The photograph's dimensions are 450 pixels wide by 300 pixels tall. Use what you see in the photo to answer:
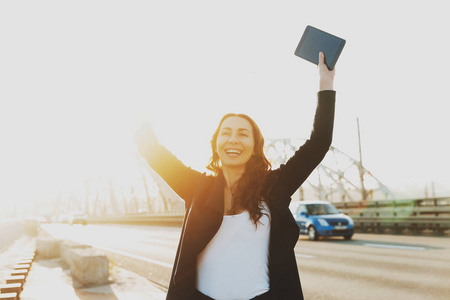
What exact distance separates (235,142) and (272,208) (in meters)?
0.36

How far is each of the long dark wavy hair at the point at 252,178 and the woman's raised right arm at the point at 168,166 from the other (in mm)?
146

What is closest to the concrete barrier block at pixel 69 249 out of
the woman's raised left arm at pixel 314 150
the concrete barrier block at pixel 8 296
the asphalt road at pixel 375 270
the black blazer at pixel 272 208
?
the asphalt road at pixel 375 270

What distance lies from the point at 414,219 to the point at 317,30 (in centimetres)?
1775

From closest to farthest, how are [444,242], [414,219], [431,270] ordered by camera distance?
[431,270]
[444,242]
[414,219]

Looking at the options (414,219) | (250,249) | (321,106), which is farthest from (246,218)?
(414,219)

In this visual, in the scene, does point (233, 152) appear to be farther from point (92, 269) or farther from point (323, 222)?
point (323, 222)

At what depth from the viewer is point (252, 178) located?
85.5 inches

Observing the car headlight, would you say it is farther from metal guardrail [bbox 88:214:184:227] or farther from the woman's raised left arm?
metal guardrail [bbox 88:214:184:227]

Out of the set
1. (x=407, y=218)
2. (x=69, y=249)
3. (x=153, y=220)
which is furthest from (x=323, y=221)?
(x=153, y=220)

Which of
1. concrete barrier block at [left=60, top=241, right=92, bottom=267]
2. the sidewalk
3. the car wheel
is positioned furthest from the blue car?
the sidewalk

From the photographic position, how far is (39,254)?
483 inches

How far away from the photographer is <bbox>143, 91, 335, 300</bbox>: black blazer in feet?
6.52

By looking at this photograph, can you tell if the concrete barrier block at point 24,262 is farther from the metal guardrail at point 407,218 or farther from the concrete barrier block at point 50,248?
the metal guardrail at point 407,218

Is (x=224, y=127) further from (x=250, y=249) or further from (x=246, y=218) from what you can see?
(x=250, y=249)
